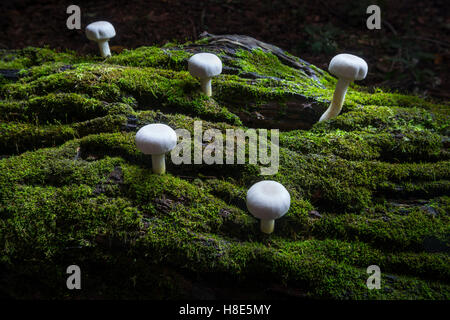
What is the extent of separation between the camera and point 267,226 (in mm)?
2439

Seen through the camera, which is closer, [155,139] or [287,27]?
[155,139]

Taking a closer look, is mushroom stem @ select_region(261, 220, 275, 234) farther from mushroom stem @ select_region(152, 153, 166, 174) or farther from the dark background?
the dark background

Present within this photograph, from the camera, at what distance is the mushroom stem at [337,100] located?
10.5 ft

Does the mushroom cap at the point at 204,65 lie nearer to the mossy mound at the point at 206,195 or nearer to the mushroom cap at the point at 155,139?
the mossy mound at the point at 206,195

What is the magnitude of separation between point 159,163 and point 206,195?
1.58 ft

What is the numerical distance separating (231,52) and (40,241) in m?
3.14

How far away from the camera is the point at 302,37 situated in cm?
761

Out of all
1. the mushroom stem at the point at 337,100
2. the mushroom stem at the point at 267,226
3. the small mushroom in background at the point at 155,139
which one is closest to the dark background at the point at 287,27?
the mushroom stem at the point at 337,100

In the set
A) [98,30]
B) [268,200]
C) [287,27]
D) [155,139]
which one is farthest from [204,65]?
[287,27]

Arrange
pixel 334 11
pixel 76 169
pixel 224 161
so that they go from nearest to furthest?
pixel 76 169 → pixel 224 161 → pixel 334 11

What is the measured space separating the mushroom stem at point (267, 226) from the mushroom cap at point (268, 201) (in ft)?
0.70

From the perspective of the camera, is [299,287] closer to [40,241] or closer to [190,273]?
[190,273]

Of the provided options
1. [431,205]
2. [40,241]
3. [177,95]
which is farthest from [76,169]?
[431,205]

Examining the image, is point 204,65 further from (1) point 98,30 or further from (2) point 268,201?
(1) point 98,30
